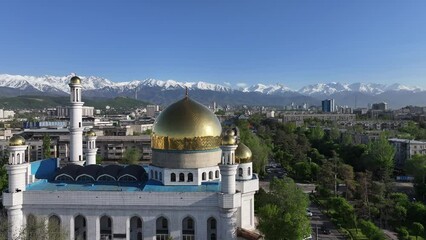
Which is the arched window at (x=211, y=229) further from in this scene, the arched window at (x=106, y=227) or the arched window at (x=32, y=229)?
the arched window at (x=32, y=229)

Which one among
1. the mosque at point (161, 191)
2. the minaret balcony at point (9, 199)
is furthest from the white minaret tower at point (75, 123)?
the minaret balcony at point (9, 199)

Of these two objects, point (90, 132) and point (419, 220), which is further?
point (90, 132)

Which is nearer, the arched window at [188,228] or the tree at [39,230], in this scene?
the tree at [39,230]

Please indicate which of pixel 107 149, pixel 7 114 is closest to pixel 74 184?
pixel 107 149

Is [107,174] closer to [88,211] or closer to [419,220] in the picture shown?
[88,211]

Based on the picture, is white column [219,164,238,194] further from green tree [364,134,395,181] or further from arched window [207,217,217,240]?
green tree [364,134,395,181]

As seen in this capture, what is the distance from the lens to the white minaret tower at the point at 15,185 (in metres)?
25.3

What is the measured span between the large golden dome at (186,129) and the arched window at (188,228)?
14.8 ft

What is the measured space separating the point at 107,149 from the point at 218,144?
140 feet

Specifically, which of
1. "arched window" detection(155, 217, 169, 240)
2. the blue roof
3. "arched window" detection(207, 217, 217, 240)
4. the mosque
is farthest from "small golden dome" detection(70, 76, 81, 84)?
"arched window" detection(207, 217, 217, 240)

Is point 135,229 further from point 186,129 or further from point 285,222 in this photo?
point 285,222

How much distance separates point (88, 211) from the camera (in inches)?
1006

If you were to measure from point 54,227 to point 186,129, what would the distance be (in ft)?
31.8

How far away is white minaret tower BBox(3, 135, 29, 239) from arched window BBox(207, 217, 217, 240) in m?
11.5
